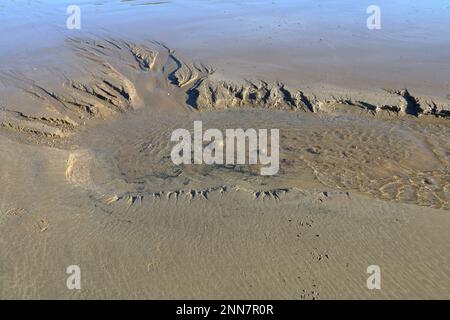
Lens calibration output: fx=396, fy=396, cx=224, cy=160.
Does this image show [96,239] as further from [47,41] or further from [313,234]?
[47,41]

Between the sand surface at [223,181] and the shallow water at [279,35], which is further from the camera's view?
the shallow water at [279,35]

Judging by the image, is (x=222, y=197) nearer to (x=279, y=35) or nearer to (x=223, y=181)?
(x=223, y=181)

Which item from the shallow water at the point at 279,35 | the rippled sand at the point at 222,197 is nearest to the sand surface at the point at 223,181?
the rippled sand at the point at 222,197

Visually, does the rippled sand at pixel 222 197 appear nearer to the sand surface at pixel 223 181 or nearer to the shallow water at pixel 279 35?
the sand surface at pixel 223 181

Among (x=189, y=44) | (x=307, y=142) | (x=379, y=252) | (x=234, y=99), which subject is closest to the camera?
(x=379, y=252)

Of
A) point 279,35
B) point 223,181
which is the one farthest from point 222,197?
point 279,35

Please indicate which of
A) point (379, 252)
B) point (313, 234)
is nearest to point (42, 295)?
point (313, 234)
